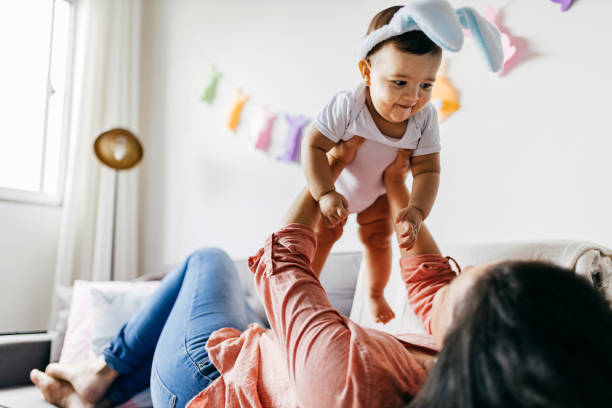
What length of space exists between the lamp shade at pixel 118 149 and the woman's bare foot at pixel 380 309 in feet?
6.09

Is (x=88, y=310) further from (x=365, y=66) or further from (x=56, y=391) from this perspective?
(x=365, y=66)

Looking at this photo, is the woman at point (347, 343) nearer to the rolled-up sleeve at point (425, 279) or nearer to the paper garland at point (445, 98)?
the rolled-up sleeve at point (425, 279)

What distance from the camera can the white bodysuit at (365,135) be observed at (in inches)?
36.9

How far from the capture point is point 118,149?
8.43 ft

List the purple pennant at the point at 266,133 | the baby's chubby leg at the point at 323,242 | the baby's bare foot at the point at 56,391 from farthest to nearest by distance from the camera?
the purple pennant at the point at 266,133, the baby's bare foot at the point at 56,391, the baby's chubby leg at the point at 323,242

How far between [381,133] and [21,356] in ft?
5.04

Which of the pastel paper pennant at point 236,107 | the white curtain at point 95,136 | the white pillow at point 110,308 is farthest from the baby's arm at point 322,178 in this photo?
the white curtain at point 95,136

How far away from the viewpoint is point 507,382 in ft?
1.50

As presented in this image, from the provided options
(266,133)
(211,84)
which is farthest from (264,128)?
(211,84)

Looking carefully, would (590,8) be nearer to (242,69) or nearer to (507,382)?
(507,382)

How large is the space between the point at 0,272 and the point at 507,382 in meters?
2.61

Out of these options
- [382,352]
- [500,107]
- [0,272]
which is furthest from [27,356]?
[500,107]

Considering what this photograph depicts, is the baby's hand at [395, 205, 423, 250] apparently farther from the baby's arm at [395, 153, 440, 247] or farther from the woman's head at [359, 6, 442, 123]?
the woman's head at [359, 6, 442, 123]

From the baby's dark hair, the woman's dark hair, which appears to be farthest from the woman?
the baby's dark hair
